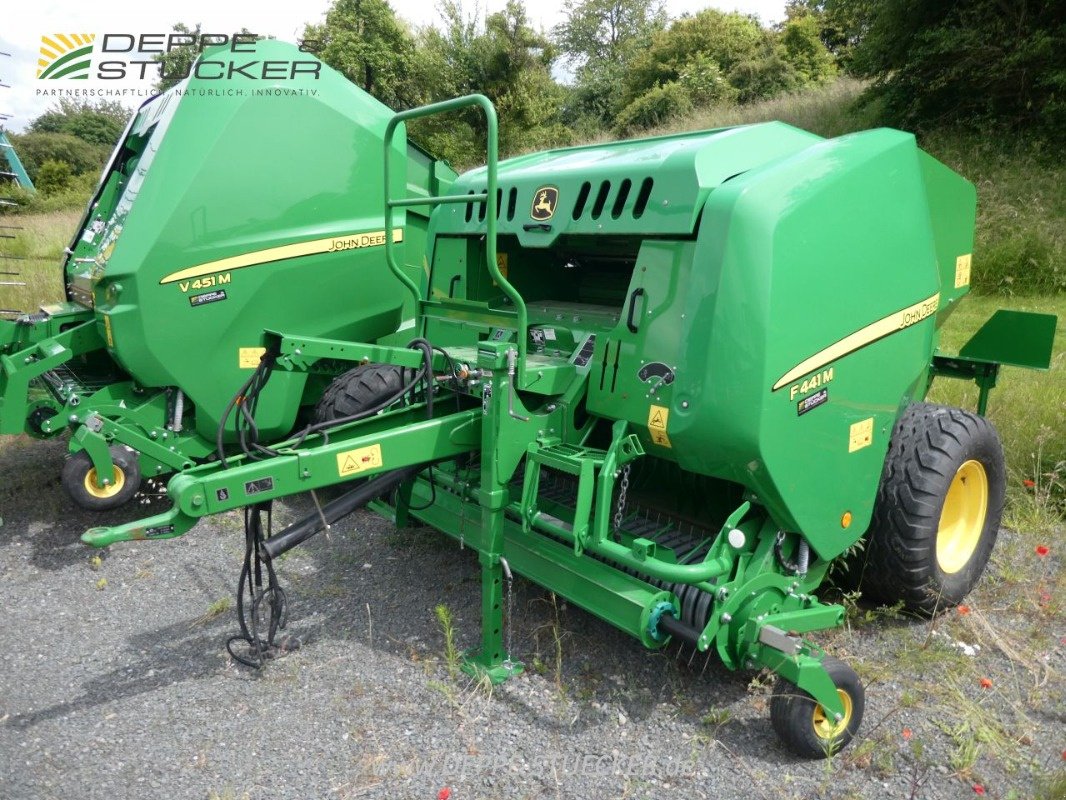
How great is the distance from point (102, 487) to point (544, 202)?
275cm

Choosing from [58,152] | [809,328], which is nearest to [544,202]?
[809,328]

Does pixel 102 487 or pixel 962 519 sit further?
pixel 102 487

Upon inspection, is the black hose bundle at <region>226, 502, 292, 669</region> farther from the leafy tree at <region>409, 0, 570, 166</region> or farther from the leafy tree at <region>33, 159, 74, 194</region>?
the leafy tree at <region>33, 159, 74, 194</region>

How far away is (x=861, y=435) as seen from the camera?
2875 millimetres

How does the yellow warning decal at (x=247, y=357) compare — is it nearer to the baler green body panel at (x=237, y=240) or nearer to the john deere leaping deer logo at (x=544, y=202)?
the baler green body panel at (x=237, y=240)

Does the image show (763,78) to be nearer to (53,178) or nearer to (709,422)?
(709,422)

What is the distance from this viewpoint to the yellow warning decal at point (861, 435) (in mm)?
2836

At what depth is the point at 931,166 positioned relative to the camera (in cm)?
311

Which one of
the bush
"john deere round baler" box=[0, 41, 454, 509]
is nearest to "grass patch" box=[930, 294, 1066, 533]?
"john deere round baler" box=[0, 41, 454, 509]

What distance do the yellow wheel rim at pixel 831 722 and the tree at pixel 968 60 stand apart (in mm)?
9373

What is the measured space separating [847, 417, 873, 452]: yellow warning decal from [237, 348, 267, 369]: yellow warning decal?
3201 mm

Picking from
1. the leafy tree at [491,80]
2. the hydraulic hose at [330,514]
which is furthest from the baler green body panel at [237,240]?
the leafy tree at [491,80]

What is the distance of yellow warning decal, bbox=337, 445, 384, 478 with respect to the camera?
265 centimetres

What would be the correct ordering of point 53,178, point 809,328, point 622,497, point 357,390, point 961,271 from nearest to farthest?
point 809,328 < point 622,497 < point 961,271 < point 357,390 < point 53,178
